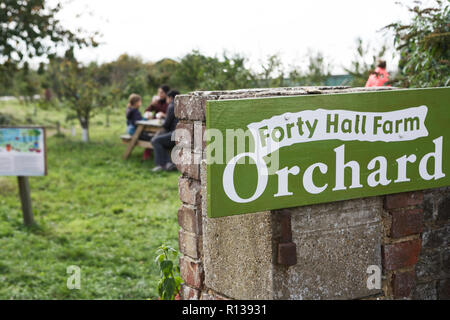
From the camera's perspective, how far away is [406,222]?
9.73 feet

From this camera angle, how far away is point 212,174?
2373 millimetres

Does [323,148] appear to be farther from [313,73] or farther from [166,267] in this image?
[313,73]

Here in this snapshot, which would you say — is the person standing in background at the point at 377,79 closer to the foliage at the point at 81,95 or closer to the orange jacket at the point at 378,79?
the orange jacket at the point at 378,79

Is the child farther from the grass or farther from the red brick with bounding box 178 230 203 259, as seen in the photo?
the red brick with bounding box 178 230 203 259

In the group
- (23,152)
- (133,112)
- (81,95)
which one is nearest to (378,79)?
(23,152)

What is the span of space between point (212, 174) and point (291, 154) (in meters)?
0.38

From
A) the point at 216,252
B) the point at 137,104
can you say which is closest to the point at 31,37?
the point at 137,104

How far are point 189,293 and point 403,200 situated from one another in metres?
1.20

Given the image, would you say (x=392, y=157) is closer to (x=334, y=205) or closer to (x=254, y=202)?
(x=334, y=205)

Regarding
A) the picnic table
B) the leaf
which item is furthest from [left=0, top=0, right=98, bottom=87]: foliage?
the leaf

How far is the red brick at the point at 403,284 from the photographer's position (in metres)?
2.95

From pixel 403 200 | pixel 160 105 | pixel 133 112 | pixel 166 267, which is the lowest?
pixel 166 267

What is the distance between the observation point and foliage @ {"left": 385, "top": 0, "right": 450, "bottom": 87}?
15.1 ft

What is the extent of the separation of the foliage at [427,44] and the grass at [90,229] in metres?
2.89
